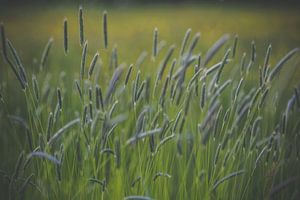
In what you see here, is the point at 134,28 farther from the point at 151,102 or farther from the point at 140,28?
the point at 151,102

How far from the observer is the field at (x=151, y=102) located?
181 cm

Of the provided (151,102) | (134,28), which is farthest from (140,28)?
(151,102)

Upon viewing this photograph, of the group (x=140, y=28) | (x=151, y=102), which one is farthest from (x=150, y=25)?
(x=151, y=102)

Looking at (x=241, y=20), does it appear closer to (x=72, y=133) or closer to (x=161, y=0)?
(x=161, y=0)

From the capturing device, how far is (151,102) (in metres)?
1.83

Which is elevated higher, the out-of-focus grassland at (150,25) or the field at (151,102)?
the out-of-focus grassland at (150,25)

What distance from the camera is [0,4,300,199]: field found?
71.1 inches

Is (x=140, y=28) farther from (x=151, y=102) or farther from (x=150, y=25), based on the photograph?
→ (x=151, y=102)

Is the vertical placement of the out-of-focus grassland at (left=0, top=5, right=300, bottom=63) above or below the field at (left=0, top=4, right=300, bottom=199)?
above

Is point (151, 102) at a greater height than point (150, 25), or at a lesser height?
lesser

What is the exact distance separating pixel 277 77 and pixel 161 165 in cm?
63

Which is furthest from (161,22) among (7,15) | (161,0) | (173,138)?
(7,15)

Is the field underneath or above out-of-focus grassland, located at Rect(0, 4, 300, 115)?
underneath

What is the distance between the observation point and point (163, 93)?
176 centimetres
